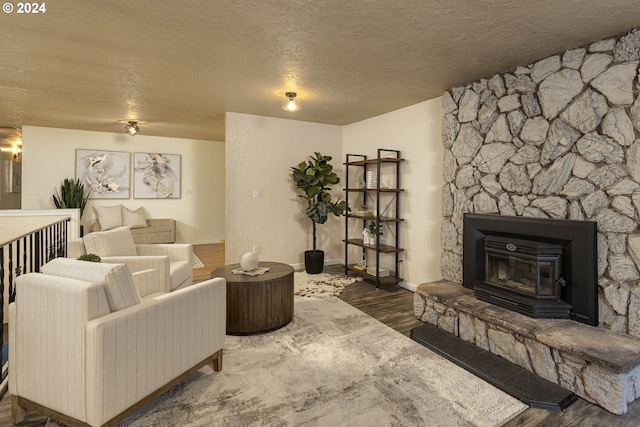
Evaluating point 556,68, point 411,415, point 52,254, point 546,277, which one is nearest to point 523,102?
point 556,68

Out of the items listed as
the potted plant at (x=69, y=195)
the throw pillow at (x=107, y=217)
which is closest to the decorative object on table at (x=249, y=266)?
the throw pillow at (x=107, y=217)

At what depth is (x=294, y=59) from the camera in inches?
105

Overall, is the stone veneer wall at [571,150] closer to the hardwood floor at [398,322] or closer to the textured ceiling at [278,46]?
the textured ceiling at [278,46]

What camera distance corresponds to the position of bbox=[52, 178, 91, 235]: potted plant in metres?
5.76

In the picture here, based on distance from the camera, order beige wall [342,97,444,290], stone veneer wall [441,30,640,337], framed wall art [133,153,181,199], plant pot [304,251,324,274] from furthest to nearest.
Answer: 1. framed wall art [133,153,181,199]
2. plant pot [304,251,324,274]
3. beige wall [342,97,444,290]
4. stone veneer wall [441,30,640,337]

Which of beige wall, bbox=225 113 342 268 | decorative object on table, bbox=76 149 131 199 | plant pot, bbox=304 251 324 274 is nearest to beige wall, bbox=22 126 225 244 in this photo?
decorative object on table, bbox=76 149 131 199

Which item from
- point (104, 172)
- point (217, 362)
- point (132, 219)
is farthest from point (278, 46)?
point (104, 172)

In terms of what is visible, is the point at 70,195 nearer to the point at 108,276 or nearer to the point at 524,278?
the point at 108,276

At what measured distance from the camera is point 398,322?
312cm

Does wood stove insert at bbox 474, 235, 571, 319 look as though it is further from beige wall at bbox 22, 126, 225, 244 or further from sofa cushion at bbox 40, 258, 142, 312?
beige wall at bbox 22, 126, 225, 244

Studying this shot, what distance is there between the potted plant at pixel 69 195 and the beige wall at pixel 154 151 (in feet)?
0.41

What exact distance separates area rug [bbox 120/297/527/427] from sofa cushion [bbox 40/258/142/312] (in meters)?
0.66

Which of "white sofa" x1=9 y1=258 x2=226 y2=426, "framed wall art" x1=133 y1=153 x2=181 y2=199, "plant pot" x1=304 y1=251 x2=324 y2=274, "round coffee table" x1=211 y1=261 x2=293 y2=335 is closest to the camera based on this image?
"white sofa" x1=9 y1=258 x2=226 y2=426

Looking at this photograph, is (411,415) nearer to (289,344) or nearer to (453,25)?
(289,344)
